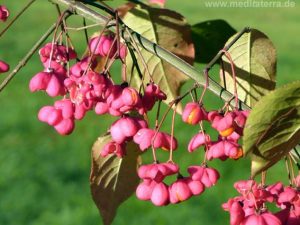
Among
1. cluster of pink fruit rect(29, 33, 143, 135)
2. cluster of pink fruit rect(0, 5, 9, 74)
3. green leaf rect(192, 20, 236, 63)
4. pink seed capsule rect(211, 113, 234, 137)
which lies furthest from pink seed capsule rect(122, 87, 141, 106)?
green leaf rect(192, 20, 236, 63)

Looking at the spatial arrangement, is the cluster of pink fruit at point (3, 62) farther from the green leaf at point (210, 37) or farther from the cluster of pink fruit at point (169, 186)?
the green leaf at point (210, 37)

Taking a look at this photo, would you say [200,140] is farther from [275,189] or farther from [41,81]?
[41,81]

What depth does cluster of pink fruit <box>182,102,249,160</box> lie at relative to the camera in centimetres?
97

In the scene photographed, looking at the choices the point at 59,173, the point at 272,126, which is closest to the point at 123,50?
the point at 272,126

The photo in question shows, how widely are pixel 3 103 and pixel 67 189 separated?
2695 mm

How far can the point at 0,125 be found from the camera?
7590 millimetres

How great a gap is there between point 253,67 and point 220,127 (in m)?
0.28

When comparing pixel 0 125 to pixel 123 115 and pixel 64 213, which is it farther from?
pixel 123 115

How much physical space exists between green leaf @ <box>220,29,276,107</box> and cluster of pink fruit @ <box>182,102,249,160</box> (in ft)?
0.41

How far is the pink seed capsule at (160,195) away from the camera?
1.08 m

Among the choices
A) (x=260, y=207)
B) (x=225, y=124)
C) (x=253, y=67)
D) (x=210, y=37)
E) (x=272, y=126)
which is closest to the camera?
(x=272, y=126)

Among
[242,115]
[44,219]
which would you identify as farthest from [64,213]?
[242,115]

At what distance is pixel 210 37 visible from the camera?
1.41m

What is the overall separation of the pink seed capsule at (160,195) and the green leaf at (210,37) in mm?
368
